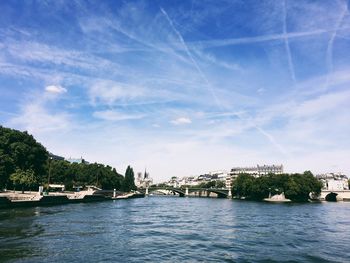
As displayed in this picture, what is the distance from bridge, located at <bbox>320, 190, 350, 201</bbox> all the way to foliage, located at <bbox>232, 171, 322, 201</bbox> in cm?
763

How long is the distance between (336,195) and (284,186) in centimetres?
2740

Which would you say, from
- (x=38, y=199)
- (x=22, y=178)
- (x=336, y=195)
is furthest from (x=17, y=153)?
(x=336, y=195)

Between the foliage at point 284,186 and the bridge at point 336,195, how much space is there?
25.0ft

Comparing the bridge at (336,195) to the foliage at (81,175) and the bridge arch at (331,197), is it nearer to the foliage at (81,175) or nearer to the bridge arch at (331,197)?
the bridge arch at (331,197)

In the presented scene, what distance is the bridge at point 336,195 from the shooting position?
131m

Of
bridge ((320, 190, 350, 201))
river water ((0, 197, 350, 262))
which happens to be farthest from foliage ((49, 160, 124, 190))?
bridge ((320, 190, 350, 201))

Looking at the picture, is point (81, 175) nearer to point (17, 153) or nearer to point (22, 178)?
point (17, 153)

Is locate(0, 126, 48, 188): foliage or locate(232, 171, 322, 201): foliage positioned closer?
locate(0, 126, 48, 188): foliage

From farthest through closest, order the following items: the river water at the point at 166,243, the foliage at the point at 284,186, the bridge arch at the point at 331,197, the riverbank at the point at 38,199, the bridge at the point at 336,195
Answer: the bridge arch at the point at 331,197 < the bridge at the point at 336,195 < the foliage at the point at 284,186 < the riverbank at the point at 38,199 < the river water at the point at 166,243

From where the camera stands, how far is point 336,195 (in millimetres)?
133750

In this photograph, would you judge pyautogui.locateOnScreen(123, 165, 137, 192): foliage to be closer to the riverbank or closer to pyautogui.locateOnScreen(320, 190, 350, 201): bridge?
the riverbank

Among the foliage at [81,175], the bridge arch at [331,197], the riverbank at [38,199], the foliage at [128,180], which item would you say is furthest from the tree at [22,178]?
the bridge arch at [331,197]

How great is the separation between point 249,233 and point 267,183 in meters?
94.0

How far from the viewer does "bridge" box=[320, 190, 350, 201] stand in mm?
131250
